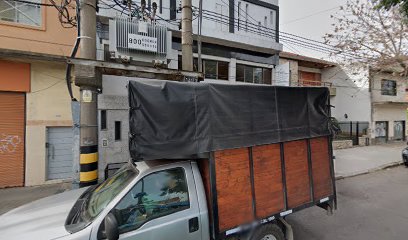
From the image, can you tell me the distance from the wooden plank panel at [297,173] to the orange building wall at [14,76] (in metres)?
8.52

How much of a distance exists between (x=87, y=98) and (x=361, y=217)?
21.0ft

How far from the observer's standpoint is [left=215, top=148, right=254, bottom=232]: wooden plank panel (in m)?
3.02

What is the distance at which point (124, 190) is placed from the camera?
2656 mm

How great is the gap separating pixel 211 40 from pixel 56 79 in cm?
694

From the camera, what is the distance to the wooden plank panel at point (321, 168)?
3.98 metres

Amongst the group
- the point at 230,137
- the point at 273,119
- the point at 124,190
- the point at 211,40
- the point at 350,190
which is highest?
the point at 211,40

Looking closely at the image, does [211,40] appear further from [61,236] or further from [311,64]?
[311,64]

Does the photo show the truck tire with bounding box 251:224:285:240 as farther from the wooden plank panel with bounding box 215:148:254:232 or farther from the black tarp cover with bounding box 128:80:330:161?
the black tarp cover with bounding box 128:80:330:161

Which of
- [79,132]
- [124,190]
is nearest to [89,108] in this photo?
[79,132]

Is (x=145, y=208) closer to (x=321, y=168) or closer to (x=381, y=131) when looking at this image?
(x=321, y=168)

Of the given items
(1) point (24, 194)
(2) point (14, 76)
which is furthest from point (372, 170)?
(2) point (14, 76)

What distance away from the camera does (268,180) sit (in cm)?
344

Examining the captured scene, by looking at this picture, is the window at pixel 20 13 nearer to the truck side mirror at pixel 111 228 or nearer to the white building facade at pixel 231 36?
the white building facade at pixel 231 36

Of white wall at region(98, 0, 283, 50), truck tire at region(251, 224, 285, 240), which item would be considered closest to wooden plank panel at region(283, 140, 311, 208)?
truck tire at region(251, 224, 285, 240)
